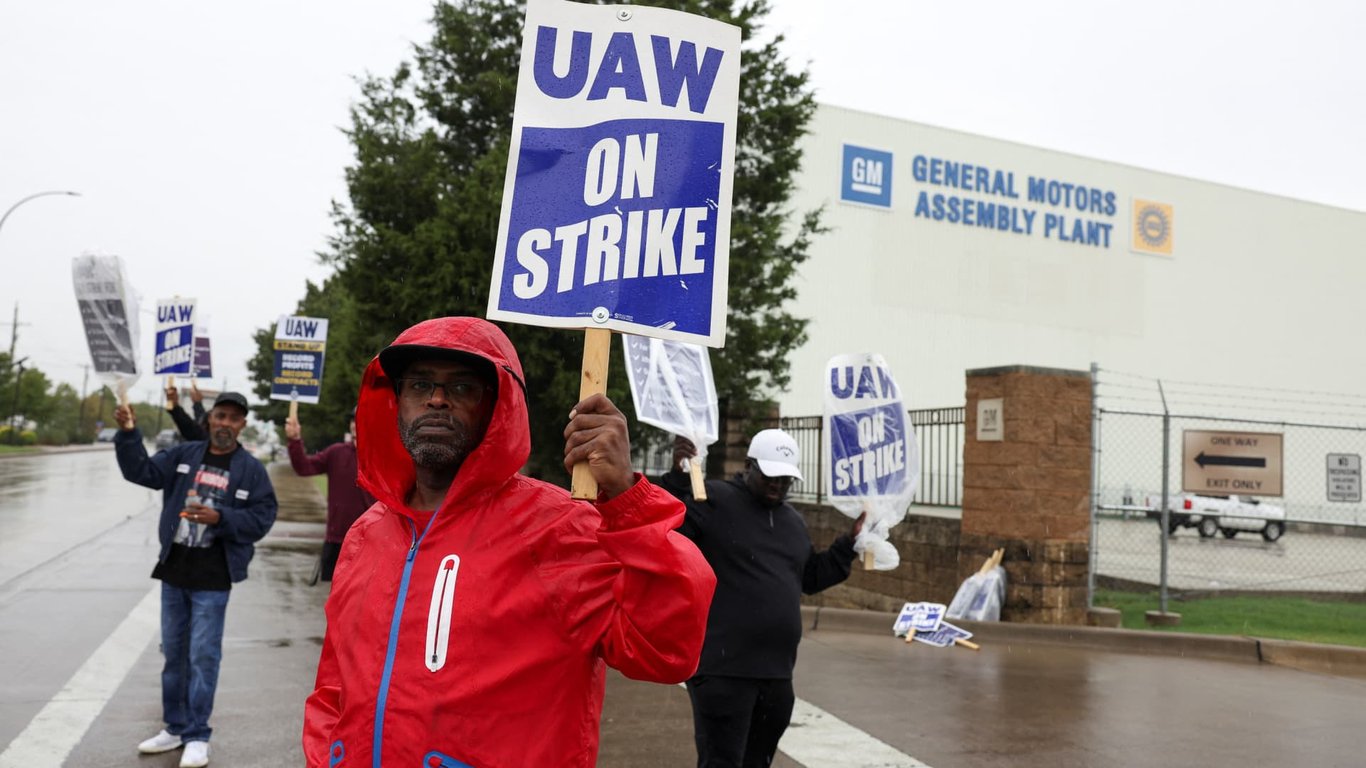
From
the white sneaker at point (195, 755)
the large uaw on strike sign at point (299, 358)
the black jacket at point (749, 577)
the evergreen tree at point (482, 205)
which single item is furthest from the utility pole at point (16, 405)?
the black jacket at point (749, 577)

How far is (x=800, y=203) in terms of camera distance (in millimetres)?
35250

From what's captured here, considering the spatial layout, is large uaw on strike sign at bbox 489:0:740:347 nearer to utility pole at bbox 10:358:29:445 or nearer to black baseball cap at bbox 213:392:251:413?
black baseball cap at bbox 213:392:251:413

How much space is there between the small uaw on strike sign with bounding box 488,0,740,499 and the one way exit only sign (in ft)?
35.2

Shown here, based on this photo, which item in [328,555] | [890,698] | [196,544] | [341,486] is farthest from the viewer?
[328,555]

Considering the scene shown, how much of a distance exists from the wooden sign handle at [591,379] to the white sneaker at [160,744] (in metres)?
4.46

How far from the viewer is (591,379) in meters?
2.35

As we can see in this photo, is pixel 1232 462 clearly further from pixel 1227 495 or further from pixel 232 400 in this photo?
pixel 232 400

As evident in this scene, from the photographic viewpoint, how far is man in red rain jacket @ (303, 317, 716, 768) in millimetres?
2105

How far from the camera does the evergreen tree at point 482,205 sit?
1352cm

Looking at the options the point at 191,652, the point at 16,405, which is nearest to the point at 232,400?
the point at 191,652

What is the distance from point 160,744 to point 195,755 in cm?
34

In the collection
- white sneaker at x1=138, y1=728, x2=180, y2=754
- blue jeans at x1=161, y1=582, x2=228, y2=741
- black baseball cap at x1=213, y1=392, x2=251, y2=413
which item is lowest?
white sneaker at x1=138, y1=728, x2=180, y2=754

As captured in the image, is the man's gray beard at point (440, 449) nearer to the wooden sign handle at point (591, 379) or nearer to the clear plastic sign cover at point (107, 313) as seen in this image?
the wooden sign handle at point (591, 379)

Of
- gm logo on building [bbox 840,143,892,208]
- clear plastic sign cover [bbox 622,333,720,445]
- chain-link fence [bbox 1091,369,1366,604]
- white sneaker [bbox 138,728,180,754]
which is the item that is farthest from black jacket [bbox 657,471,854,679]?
gm logo on building [bbox 840,143,892,208]
